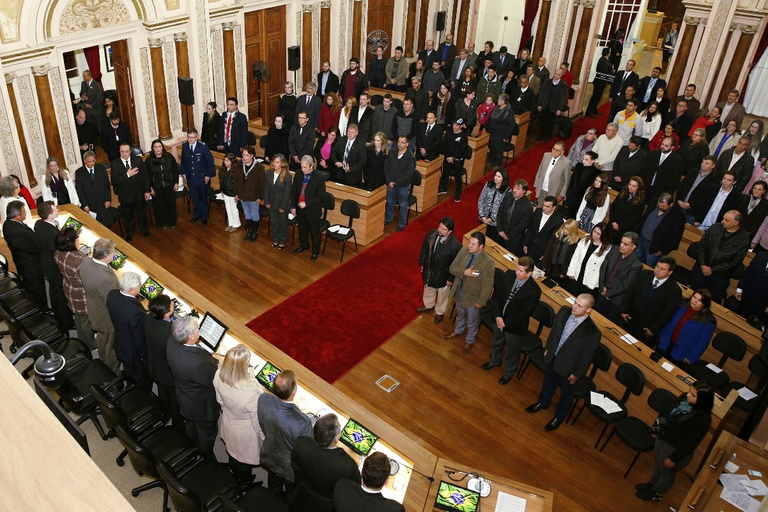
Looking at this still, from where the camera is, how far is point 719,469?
5168 mm

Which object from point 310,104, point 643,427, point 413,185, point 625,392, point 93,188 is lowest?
point 643,427

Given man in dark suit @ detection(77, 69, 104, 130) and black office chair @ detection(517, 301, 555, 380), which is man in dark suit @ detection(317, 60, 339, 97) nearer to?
man in dark suit @ detection(77, 69, 104, 130)

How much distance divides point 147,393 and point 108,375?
0.44 meters

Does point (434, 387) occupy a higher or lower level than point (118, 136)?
lower

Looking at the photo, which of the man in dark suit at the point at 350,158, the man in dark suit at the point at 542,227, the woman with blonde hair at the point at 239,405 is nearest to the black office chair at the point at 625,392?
the man in dark suit at the point at 542,227

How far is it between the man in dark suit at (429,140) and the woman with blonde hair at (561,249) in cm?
328

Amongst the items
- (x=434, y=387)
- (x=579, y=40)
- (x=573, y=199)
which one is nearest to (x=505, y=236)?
(x=573, y=199)

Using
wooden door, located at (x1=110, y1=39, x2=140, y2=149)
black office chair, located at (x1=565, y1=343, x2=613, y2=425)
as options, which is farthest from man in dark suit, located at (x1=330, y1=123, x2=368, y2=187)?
black office chair, located at (x1=565, y1=343, x2=613, y2=425)

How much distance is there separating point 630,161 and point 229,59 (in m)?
7.31

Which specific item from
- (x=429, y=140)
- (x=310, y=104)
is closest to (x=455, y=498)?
(x=429, y=140)

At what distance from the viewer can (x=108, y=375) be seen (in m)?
5.75

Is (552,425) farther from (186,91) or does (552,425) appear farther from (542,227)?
(186,91)

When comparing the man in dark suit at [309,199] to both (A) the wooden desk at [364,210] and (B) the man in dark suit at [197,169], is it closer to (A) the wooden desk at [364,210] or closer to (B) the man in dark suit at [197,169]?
(A) the wooden desk at [364,210]

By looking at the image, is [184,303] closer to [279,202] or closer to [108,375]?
[108,375]
